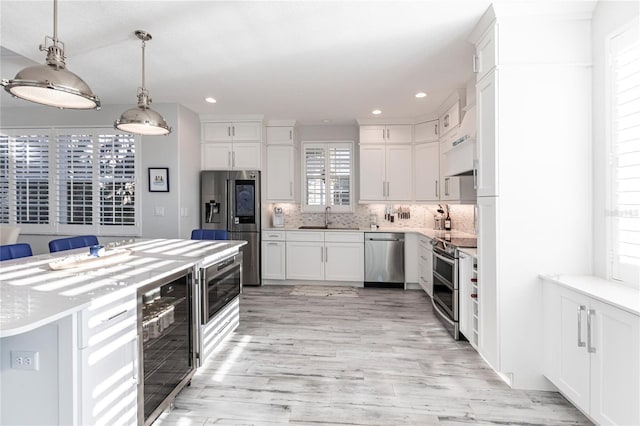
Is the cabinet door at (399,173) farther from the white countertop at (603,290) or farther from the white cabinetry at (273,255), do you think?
the white countertop at (603,290)

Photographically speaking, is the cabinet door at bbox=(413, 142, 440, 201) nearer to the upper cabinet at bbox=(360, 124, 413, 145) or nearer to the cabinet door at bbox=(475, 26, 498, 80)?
the upper cabinet at bbox=(360, 124, 413, 145)

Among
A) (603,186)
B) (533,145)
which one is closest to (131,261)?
(533,145)

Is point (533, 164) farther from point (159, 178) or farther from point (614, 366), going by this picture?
point (159, 178)

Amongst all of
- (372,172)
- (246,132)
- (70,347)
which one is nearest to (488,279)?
(70,347)

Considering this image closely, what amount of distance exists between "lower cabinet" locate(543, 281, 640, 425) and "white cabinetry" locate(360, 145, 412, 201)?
3.11m

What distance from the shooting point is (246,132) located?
510 centimetres

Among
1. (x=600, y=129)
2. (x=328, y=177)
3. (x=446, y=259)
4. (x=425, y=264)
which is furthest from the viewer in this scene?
(x=328, y=177)

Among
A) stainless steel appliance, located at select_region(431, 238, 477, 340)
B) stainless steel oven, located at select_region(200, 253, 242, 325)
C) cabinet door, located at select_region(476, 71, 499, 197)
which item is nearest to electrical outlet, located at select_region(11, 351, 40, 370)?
stainless steel oven, located at select_region(200, 253, 242, 325)

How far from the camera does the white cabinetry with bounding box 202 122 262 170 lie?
509 cm

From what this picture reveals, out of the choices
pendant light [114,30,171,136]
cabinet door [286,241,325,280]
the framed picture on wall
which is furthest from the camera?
cabinet door [286,241,325,280]

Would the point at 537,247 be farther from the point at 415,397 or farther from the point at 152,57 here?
the point at 152,57

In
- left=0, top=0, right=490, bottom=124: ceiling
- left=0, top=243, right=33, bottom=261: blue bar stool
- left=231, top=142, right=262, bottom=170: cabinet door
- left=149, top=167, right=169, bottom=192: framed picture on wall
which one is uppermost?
left=0, top=0, right=490, bottom=124: ceiling

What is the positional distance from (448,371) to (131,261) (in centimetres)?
246

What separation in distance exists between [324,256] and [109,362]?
12.5 ft
